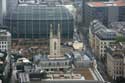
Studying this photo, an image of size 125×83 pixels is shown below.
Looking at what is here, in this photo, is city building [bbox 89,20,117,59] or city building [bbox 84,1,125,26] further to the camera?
city building [bbox 84,1,125,26]

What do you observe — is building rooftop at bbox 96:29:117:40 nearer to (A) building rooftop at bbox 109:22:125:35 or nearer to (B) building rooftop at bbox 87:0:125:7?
(A) building rooftop at bbox 109:22:125:35

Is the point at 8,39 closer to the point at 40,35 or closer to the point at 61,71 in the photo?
the point at 40,35

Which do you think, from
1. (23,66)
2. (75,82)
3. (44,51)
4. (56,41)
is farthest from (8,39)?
(75,82)

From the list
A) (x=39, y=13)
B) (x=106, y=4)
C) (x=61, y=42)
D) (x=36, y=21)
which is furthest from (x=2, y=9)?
(x=106, y=4)

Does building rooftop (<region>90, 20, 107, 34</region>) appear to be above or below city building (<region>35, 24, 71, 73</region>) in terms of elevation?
above

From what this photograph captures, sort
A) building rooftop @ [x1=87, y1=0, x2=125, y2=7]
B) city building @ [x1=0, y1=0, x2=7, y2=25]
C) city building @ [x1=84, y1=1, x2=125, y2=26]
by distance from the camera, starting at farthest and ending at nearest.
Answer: building rooftop @ [x1=87, y1=0, x2=125, y2=7]
city building @ [x1=84, y1=1, x2=125, y2=26]
city building @ [x1=0, y1=0, x2=7, y2=25]

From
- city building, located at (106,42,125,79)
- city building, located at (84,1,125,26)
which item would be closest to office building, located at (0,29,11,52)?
city building, located at (106,42,125,79)

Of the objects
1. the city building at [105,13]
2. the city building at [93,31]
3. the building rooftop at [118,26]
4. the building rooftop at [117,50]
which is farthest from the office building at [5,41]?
the city building at [105,13]

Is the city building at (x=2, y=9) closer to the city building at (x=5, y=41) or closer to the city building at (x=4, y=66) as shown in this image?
the city building at (x=5, y=41)
